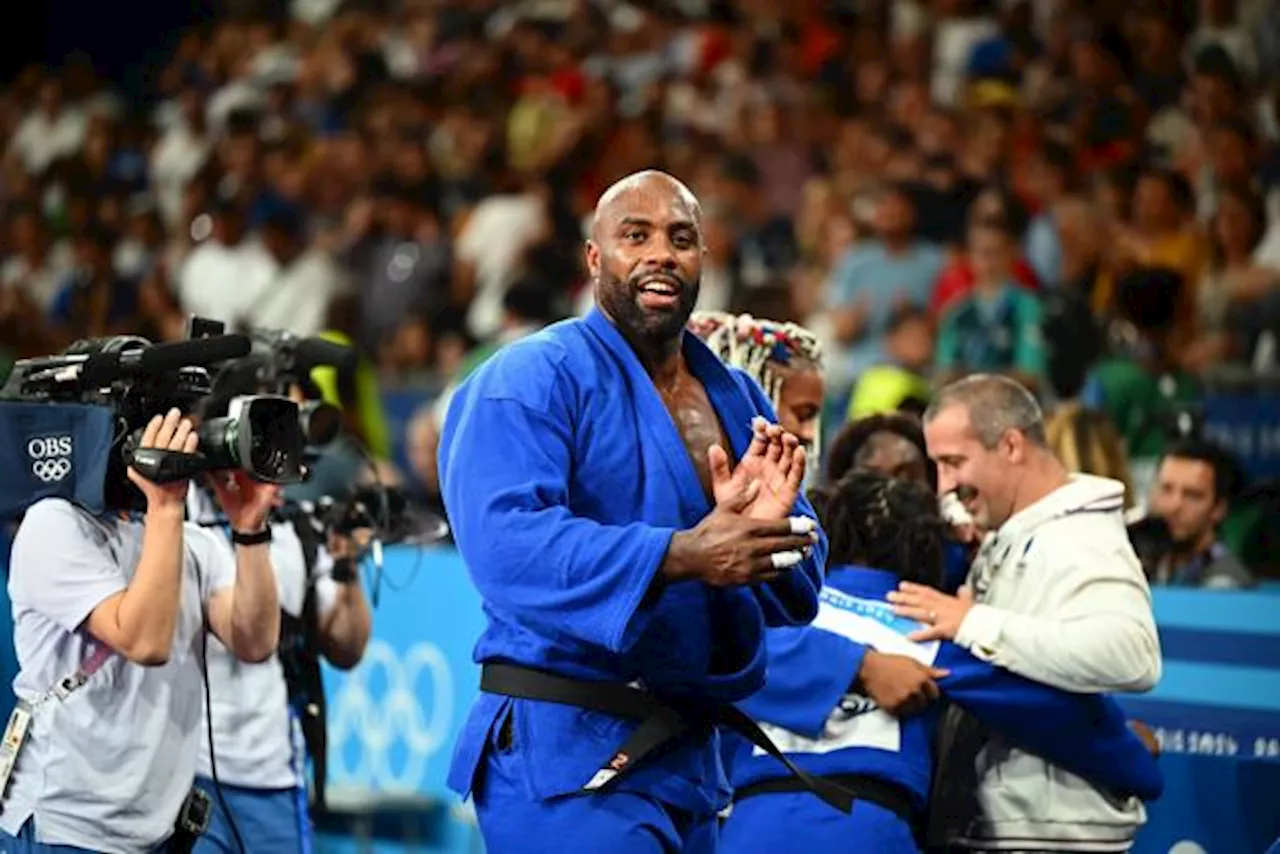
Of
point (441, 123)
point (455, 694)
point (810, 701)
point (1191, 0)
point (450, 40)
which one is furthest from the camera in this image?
point (450, 40)

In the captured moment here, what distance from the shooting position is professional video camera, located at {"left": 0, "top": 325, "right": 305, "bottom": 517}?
5.16m

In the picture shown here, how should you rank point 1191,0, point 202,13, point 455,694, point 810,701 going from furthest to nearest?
1. point 202,13
2. point 1191,0
3. point 455,694
4. point 810,701

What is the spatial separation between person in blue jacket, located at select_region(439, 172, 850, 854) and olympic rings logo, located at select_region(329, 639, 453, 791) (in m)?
4.06

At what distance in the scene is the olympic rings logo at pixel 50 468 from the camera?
5.17m

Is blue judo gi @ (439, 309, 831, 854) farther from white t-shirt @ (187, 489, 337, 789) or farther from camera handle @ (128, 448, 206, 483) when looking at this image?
white t-shirt @ (187, 489, 337, 789)

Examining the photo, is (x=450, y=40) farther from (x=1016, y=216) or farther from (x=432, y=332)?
(x=1016, y=216)

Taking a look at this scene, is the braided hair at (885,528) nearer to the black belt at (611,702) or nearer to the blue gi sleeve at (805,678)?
the blue gi sleeve at (805,678)

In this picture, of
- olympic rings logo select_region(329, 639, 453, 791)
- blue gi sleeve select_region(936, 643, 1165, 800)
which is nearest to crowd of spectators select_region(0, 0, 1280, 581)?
olympic rings logo select_region(329, 639, 453, 791)

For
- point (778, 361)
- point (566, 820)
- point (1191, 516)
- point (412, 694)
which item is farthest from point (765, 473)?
point (412, 694)

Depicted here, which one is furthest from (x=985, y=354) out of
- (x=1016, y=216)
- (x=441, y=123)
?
(x=441, y=123)

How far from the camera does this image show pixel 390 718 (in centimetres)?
938

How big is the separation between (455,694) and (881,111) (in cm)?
526

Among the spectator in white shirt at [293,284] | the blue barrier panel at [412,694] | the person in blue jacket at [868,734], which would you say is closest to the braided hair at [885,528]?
the person in blue jacket at [868,734]

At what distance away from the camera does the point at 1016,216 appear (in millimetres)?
11125
